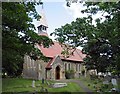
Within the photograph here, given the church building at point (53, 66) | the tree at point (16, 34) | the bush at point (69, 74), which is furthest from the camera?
the bush at point (69, 74)

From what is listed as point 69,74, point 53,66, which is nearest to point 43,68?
point 53,66

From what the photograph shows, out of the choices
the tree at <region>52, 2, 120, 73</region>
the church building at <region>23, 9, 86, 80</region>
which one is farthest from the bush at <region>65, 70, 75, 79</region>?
the tree at <region>52, 2, 120, 73</region>

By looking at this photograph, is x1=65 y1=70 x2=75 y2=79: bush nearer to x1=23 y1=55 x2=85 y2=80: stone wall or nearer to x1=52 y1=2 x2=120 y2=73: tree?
x1=23 y1=55 x2=85 y2=80: stone wall

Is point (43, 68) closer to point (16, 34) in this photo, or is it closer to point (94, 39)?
point (94, 39)

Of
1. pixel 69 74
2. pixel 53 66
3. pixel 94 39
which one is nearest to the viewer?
pixel 94 39

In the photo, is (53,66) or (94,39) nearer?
(94,39)

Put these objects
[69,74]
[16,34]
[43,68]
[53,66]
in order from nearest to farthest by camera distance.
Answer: [16,34]
[43,68]
[53,66]
[69,74]

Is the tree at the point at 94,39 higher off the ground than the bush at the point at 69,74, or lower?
higher

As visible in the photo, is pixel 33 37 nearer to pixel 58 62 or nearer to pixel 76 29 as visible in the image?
pixel 76 29

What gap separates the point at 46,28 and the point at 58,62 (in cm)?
795

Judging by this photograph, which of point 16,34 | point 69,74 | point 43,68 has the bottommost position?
point 69,74

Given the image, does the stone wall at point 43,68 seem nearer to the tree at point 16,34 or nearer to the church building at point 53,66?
the church building at point 53,66

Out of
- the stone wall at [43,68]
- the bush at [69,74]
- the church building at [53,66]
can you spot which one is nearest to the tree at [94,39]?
the church building at [53,66]

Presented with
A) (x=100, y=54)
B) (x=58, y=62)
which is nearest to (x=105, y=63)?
(x=100, y=54)
